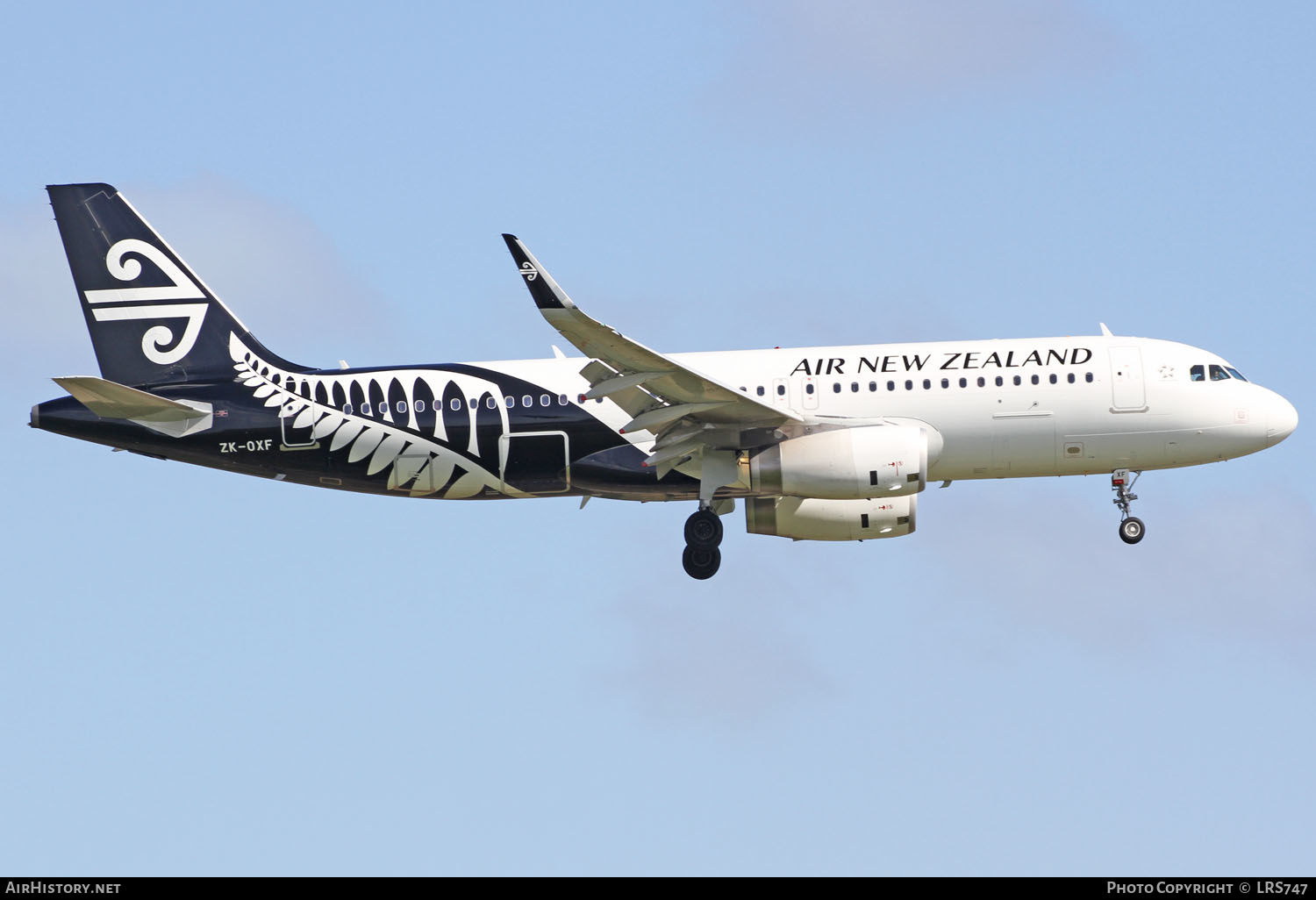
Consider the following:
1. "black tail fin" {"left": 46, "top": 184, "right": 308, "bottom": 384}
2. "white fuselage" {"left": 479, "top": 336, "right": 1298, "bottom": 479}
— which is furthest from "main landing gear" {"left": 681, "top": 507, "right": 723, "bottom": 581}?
"black tail fin" {"left": 46, "top": 184, "right": 308, "bottom": 384}

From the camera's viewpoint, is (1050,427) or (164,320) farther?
(164,320)

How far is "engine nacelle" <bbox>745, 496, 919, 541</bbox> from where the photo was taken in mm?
47594

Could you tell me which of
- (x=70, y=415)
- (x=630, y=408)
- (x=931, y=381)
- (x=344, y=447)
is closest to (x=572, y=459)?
(x=630, y=408)

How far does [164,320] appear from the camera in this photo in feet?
159

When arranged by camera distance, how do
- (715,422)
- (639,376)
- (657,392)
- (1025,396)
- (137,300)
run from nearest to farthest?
1. (639,376)
2. (657,392)
3. (715,422)
4. (1025,396)
5. (137,300)

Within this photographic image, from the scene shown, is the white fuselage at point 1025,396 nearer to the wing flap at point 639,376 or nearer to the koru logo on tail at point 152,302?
the wing flap at point 639,376

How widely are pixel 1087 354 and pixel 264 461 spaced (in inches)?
788

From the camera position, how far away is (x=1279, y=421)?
46.8m

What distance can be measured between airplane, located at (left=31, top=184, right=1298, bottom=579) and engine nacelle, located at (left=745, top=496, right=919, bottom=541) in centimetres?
7

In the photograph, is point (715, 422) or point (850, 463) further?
point (715, 422)

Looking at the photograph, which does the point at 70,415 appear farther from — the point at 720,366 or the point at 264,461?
the point at 720,366

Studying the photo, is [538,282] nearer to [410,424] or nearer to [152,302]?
[410,424]

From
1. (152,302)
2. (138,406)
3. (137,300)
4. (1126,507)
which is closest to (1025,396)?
(1126,507)

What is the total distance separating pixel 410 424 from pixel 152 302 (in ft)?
25.4
